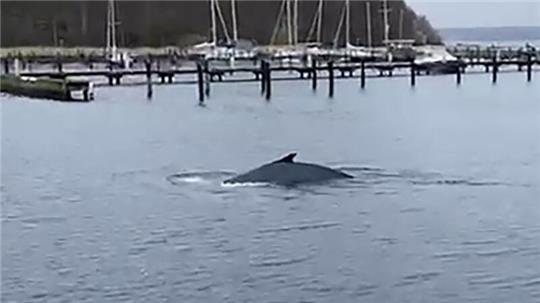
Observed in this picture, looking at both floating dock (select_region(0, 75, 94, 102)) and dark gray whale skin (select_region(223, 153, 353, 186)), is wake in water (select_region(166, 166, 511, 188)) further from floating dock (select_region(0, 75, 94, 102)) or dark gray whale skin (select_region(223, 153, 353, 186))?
floating dock (select_region(0, 75, 94, 102))

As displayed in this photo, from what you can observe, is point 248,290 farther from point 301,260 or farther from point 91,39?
point 91,39

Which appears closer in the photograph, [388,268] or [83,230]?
[388,268]

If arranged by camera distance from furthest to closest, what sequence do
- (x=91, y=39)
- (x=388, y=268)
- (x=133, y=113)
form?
(x=91, y=39) → (x=133, y=113) → (x=388, y=268)

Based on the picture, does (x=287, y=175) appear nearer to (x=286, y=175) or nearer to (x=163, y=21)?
(x=286, y=175)

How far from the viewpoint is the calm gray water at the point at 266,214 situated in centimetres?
1833

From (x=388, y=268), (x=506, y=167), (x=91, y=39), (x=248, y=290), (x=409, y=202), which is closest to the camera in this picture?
(x=248, y=290)

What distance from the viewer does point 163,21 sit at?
5002 inches

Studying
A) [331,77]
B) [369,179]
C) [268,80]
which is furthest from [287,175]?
[331,77]

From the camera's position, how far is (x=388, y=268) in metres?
19.4

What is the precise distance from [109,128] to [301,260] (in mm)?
26366

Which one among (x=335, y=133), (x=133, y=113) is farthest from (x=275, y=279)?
(x=133, y=113)

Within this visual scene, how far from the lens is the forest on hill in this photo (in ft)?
387

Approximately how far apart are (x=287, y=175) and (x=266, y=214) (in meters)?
3.58

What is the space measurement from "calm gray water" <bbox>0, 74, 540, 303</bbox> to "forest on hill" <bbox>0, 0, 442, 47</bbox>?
7081cm
